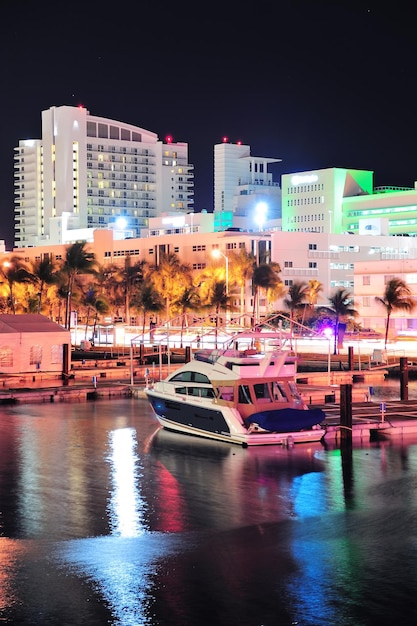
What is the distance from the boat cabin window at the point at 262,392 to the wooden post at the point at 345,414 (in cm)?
301

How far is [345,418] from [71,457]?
37.3 feet

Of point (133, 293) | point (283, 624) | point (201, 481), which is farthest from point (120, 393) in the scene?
point (133, 293)

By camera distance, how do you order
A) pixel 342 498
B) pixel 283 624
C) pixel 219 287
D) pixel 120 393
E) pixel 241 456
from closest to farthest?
pixel 283 624
pixel 342 498
pixel 241 456
pixel 120 393
pixel 219 287

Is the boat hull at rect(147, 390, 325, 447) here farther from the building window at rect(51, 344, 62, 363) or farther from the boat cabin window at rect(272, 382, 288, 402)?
the building window at rect(51, 344, 62, 363)

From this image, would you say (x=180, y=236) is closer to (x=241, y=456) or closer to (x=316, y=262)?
(x=316, y=262)

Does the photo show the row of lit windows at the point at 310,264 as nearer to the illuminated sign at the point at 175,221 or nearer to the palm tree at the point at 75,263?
the illuminated sign at the point at 175,221

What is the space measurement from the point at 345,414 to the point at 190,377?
21.7ft

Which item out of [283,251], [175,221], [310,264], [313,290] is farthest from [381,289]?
[175,221]

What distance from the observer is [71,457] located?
139 ft

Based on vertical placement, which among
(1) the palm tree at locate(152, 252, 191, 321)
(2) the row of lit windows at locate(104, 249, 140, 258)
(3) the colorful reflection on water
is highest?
(2) the row of lit windows at locate(104, 249, 140, 258)

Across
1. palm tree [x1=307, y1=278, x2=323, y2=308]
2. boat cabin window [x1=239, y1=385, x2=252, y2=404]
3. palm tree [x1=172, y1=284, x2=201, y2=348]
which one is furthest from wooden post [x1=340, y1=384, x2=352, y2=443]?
palm tree [x1=307, y1=278, x2=323, y2=308]

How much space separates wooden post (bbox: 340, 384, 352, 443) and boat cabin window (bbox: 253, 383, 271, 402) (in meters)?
3.01

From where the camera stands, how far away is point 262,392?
144 feet

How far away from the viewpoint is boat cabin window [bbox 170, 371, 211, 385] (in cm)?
4503
